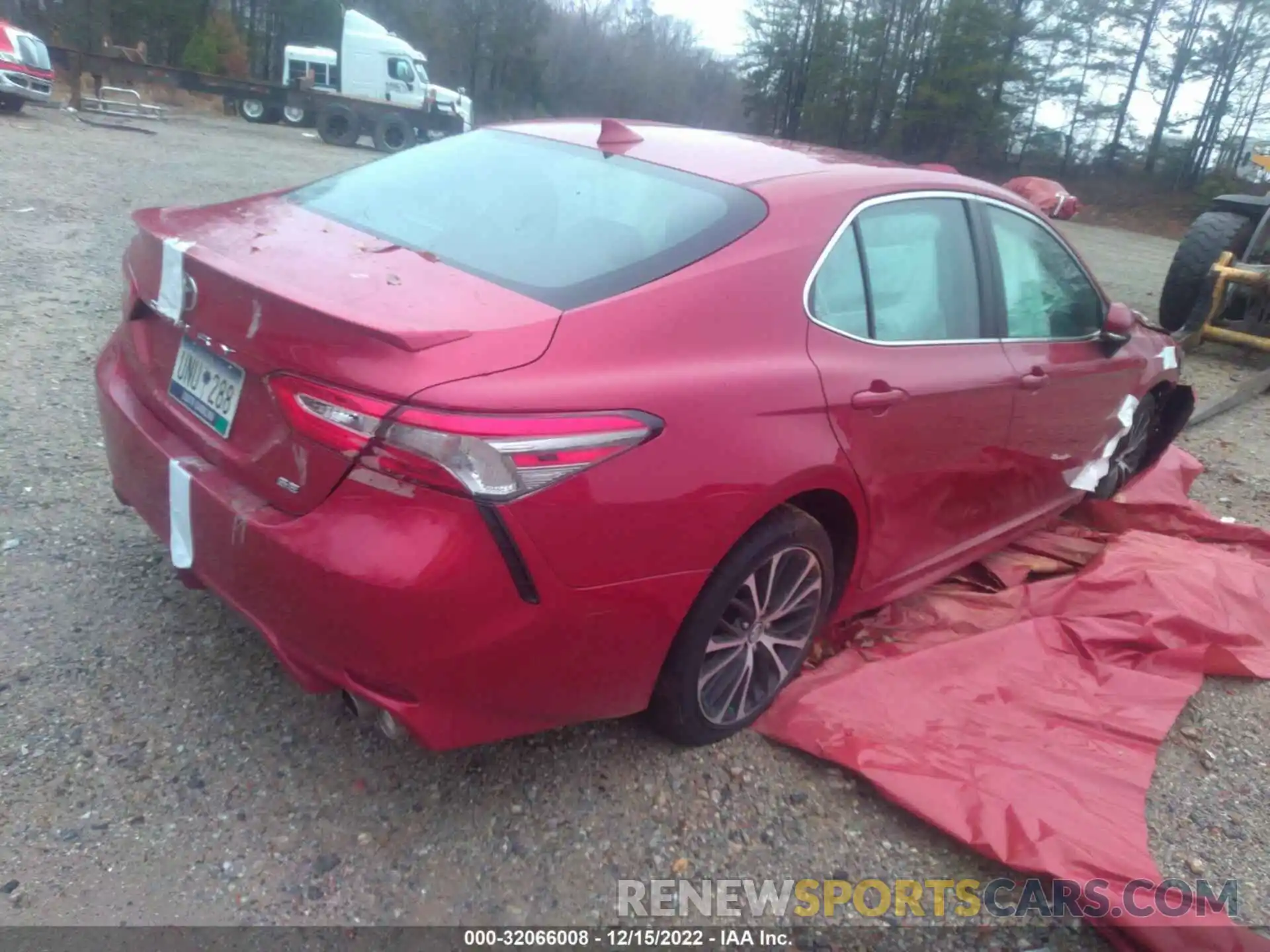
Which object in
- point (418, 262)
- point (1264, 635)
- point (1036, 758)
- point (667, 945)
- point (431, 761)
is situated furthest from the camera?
point (1264, 635)

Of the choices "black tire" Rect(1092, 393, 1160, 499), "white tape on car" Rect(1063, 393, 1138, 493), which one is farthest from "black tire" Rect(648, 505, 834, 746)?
"black tire" Rect(1092, 393, 1160, 499)

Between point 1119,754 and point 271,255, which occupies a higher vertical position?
point 271,255

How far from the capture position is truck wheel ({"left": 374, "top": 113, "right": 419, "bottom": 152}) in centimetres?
A: 2789

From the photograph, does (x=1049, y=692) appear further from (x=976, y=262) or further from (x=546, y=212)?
(x=546, y=212)

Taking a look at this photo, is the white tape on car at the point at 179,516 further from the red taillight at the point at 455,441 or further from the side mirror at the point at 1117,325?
the side mirror at the point at 1117,325

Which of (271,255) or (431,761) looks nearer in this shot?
(271,255)

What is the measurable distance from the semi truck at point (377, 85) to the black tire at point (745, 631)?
28.4 meters

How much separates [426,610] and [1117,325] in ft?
10.0

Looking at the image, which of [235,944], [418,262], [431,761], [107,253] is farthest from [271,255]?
[107,253]

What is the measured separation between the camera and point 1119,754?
2.86m

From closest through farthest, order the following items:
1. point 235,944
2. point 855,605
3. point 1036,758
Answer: point 235,944 → point 1036,758 → point 855,605

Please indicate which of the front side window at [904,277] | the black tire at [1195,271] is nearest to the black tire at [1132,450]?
the front side window at [904,277]

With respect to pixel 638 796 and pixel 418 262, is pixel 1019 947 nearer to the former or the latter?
pixel 638 796

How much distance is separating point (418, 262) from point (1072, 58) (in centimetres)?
4669
